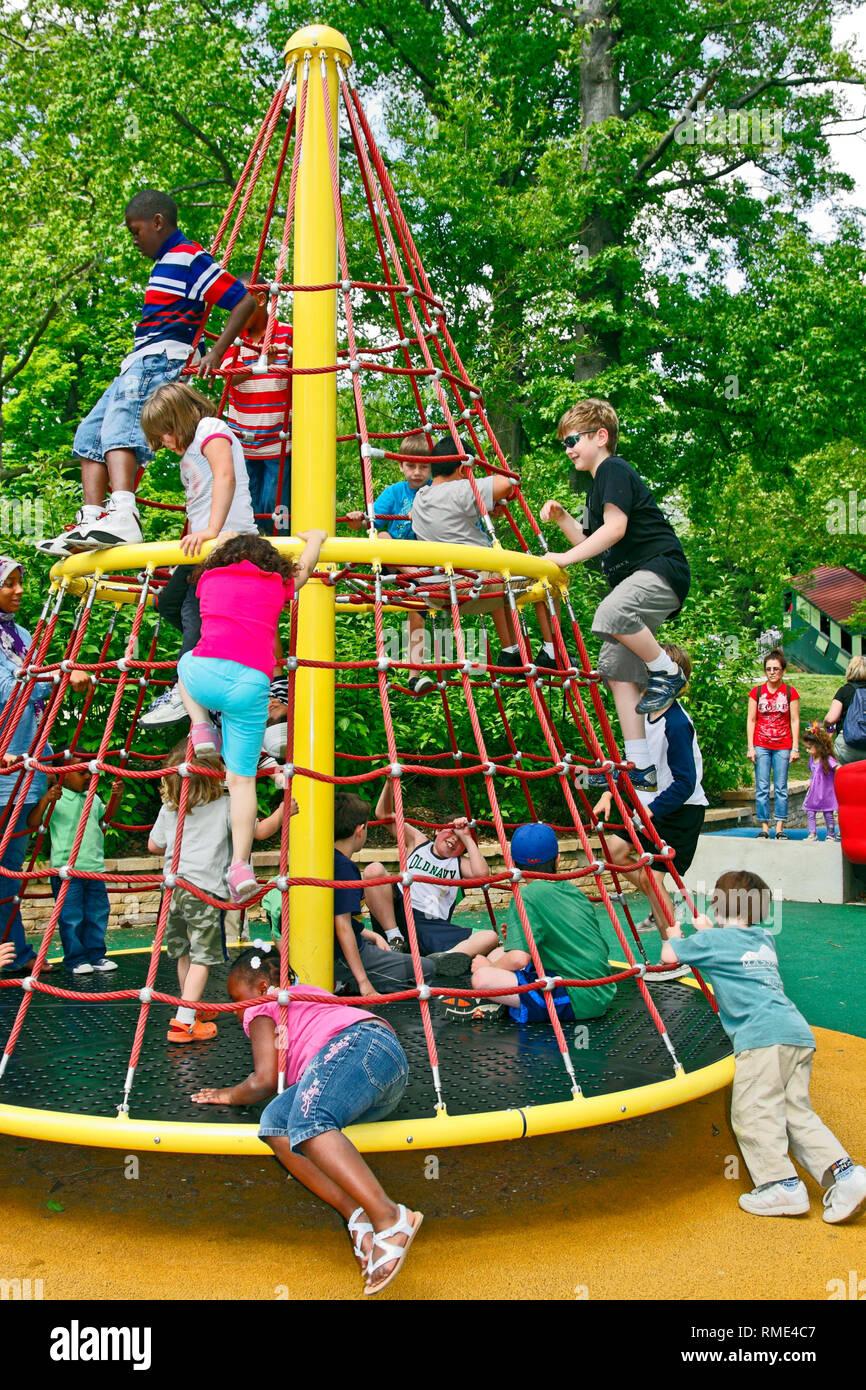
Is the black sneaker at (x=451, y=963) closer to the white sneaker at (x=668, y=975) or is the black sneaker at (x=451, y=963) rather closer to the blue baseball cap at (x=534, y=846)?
the blue baseball cap at (x=534, y=846)

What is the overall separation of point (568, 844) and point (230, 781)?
6244 millimetres

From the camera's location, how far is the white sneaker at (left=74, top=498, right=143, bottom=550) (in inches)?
147

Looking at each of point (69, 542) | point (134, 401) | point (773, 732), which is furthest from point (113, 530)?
point (773, 732)

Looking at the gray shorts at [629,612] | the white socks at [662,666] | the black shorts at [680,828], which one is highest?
the gray shorts at [629,612]

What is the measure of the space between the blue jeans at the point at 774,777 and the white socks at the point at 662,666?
567 cm

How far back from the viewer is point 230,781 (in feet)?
11.2

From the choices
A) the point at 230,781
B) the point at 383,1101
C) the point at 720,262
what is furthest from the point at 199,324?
the point at 720,262

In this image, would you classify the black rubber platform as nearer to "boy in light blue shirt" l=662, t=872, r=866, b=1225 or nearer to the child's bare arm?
the child's bare arm

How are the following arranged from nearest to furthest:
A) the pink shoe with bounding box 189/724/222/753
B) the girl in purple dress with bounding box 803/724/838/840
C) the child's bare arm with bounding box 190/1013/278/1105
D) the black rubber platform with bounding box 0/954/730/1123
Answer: the child's bare arm with bounding box 190/1013/278/1105
the black rubber platform with bounding box 0/954/730/1123
the pink shoe with bounding box 189/724/222/753
the girl in purple dress with bounding box 803/724/838/840

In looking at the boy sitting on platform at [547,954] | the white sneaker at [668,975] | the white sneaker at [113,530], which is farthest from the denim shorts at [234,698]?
the white sneaker at [668,975]

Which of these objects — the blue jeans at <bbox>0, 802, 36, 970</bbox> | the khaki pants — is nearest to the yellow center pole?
the khaki pants

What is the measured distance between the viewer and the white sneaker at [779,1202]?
320cm

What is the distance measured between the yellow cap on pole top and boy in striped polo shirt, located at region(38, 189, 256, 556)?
879 millimetres
